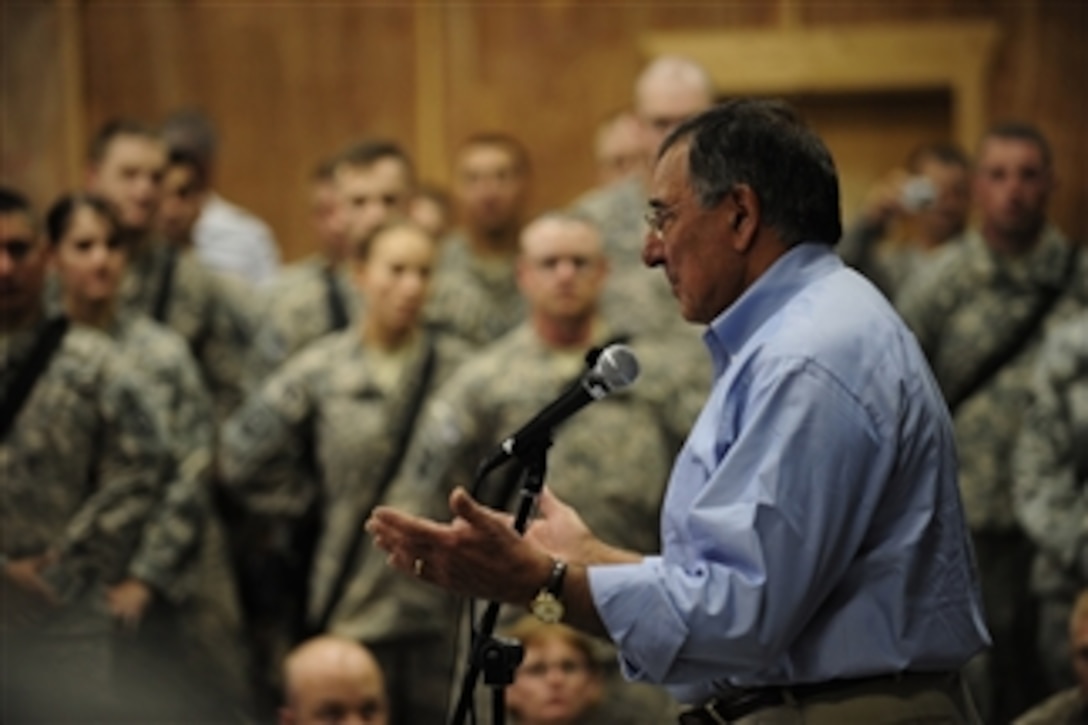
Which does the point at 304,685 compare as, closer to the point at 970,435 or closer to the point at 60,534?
the point at 60,534

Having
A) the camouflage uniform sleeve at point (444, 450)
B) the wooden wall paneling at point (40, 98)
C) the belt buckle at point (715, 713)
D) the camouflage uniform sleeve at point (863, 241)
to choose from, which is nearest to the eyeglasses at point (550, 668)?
the camouflage uniform sleeve at point (444, 450)

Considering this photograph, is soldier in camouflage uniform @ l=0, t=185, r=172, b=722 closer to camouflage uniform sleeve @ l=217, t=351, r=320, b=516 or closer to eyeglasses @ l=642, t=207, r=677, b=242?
camouflage uniform sleeve @ l=217, t=351, r=320, b=516

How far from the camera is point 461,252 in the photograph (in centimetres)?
742

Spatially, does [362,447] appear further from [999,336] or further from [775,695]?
[775,695]

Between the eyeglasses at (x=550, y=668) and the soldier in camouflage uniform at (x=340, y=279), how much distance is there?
1853mm

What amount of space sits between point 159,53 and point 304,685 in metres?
4.50

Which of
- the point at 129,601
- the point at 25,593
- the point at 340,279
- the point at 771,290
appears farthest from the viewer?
the point at 340,279

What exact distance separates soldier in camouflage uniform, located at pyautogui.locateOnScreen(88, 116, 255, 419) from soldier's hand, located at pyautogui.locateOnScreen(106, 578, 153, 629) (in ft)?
2.99

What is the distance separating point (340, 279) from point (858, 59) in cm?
276

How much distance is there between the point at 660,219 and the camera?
3229 mm

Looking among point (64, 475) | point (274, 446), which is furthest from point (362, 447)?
point (64, 475)

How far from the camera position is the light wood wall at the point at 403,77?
895 cm

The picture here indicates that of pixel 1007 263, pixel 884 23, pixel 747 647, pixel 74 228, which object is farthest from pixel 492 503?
pixel 884 23

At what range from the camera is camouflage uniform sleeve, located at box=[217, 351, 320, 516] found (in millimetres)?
6109
